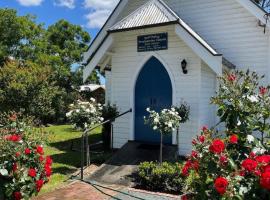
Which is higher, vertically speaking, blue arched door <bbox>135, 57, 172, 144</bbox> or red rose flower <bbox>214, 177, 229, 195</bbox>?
blue arched door <bbox>135, 57, 172, 144</bbox>

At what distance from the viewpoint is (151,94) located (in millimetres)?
12250

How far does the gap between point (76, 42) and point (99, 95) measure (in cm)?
743

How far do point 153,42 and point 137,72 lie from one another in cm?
115

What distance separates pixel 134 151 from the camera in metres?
11.3

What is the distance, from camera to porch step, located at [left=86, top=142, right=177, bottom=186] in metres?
9.44

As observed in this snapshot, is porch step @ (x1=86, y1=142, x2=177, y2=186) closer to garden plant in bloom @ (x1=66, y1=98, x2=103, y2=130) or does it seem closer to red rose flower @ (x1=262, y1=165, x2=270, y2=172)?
garden plant in bloom @ (x1=66, y1=98, x2=103, y2=130)

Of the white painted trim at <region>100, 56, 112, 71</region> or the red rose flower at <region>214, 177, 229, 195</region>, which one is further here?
the white painted trim at <region>100, 56, 112, 71</region>

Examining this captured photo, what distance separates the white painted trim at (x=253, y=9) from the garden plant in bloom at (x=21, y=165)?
302 inches

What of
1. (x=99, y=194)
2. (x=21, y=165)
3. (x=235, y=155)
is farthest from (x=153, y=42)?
(x=235, y=155)

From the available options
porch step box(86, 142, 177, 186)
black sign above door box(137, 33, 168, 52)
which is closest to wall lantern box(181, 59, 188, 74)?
black sign above door box(137, 33, 168, 52)

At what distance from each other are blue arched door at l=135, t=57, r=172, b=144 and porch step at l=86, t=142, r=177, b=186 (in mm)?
447

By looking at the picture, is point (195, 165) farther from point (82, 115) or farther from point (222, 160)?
point (82, 115)

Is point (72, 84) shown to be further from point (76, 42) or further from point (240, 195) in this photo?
point (240, 195)

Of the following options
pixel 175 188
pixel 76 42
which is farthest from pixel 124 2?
pixel 76 42
